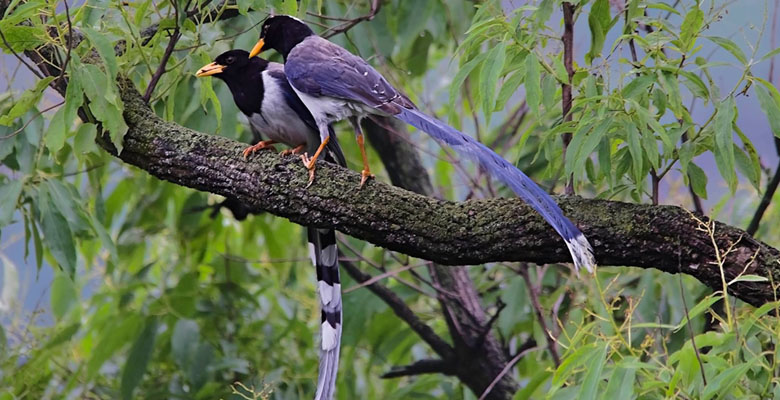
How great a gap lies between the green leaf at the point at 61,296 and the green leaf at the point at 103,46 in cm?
214

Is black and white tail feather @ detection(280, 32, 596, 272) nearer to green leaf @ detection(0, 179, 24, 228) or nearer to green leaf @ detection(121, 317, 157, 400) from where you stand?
green leaf @ detection(0, 179, 24, 228)

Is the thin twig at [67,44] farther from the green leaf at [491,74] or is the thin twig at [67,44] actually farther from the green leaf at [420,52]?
the green leaf at [420,52]

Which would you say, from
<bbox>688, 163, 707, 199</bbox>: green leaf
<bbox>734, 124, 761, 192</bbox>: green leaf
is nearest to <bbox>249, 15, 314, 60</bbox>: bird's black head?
<bbox>688, 163, 707, 199</bbox>: green leaf

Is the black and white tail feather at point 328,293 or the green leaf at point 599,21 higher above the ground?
the green leaf at point 599,21

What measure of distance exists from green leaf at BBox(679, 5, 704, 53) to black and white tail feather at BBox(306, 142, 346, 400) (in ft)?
3.67

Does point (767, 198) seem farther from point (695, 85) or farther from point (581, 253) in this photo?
point (581, 253)

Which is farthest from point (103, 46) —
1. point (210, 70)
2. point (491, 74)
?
point (491, 74)

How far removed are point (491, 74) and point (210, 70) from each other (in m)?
0.95

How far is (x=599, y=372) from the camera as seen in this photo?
7.25 feet

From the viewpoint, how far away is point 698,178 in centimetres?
264

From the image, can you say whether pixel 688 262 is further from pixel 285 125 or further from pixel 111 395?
pixel 111 395

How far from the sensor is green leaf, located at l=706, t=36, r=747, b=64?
8.04 feet

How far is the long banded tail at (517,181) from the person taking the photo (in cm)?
238

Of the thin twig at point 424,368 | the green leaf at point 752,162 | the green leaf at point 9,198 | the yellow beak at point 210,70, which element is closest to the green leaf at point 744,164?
the green leaf at point 752,162
